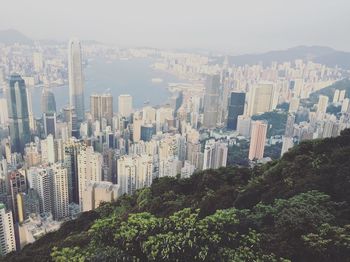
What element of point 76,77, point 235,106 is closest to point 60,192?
point 235,106

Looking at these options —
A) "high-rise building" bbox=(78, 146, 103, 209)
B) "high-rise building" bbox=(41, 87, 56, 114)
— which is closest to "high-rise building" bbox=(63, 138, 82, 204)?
"high-rise building" bbox=(78, 146, 103, 209)

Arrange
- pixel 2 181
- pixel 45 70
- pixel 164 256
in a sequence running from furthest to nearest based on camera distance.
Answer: pixel 45 70 → pixel 2 181 → pixel 164 256

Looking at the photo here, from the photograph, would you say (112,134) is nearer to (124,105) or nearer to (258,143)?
(124,105)

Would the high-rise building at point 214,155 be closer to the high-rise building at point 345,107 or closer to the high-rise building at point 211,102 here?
the high-rise building at point 211,102

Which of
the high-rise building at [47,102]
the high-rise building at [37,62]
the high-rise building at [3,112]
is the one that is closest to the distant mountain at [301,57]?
the high-rise building at [37,62]

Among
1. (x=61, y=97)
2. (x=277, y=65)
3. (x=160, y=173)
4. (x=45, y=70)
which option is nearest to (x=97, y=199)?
(x=160, y=173)

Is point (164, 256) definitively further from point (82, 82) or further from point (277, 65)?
point (277, 65)
